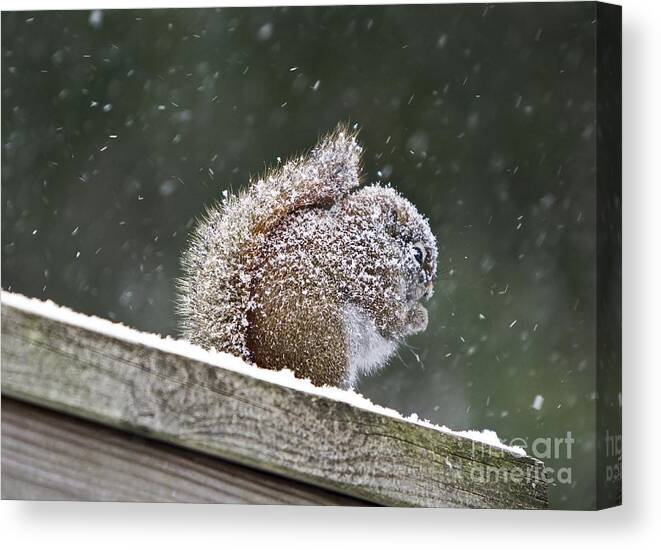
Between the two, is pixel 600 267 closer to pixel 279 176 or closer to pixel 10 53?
pixel 279 176

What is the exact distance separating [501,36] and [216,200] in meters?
0.87

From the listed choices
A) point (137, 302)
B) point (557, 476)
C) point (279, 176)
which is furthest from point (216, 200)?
point (557, 476)

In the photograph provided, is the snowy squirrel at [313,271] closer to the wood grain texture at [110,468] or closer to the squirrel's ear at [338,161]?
the squirrel's ear at [338,161]

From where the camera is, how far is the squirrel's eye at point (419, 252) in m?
2.38

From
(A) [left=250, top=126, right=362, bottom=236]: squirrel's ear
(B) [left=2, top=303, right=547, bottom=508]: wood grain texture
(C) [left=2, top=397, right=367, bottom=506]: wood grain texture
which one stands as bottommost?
(C) [left=2, top=397, right=367, bottom=506]: wood grain texture

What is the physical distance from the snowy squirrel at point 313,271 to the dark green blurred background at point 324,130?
6 centimetres

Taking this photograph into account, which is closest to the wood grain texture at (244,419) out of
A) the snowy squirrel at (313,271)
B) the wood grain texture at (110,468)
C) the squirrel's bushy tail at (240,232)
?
the wood grain texture at (110,468)

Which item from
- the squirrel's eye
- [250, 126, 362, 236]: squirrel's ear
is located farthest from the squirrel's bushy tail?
the squirrel's eye

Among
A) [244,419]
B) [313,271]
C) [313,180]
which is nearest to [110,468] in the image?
[244,419]

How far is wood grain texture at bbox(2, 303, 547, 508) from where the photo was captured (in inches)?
40.4

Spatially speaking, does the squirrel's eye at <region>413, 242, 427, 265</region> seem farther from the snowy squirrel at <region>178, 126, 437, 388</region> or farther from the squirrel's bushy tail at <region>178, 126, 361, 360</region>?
the squirrel's bushy tail at <region>178, 126, 361, 360</region>

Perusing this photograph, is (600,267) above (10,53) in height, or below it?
below

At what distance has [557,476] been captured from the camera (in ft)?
7.31

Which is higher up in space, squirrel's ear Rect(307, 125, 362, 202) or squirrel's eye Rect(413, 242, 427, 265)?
squirrel's ear Rect(307, 125, 362, 202)
